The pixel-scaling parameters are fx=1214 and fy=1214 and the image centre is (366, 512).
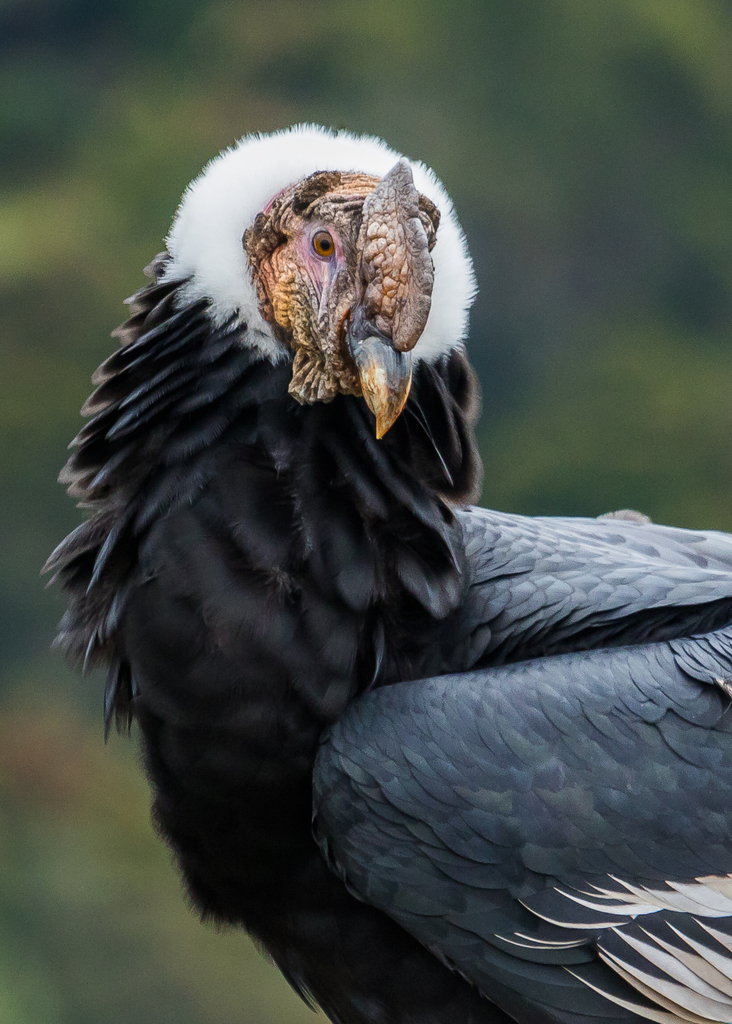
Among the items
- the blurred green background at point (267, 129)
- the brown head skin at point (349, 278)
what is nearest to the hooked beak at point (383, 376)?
the brown head skin at point (349, 278)

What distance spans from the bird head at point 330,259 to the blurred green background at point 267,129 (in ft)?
12.8

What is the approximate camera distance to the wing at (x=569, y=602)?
2.19m

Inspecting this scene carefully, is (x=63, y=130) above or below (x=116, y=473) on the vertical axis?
above

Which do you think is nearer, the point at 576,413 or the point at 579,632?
the point at 579,632

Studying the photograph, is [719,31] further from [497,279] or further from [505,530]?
[505,530]

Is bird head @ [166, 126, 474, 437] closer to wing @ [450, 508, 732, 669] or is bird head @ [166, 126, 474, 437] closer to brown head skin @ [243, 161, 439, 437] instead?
brown head skin @ [243, 161, 439, 437]

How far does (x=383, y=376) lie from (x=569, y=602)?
0.60 metres

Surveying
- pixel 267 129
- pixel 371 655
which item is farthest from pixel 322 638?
pixel 267 129

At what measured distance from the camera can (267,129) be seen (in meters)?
6.11

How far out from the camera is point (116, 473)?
2.13 m

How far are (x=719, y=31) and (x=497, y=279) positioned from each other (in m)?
1.93

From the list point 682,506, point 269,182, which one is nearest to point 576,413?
point 682,506

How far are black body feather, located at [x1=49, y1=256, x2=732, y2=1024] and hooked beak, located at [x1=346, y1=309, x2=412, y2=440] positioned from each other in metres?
0.19

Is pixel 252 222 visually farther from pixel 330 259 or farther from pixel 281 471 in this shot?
pixel 281 471
